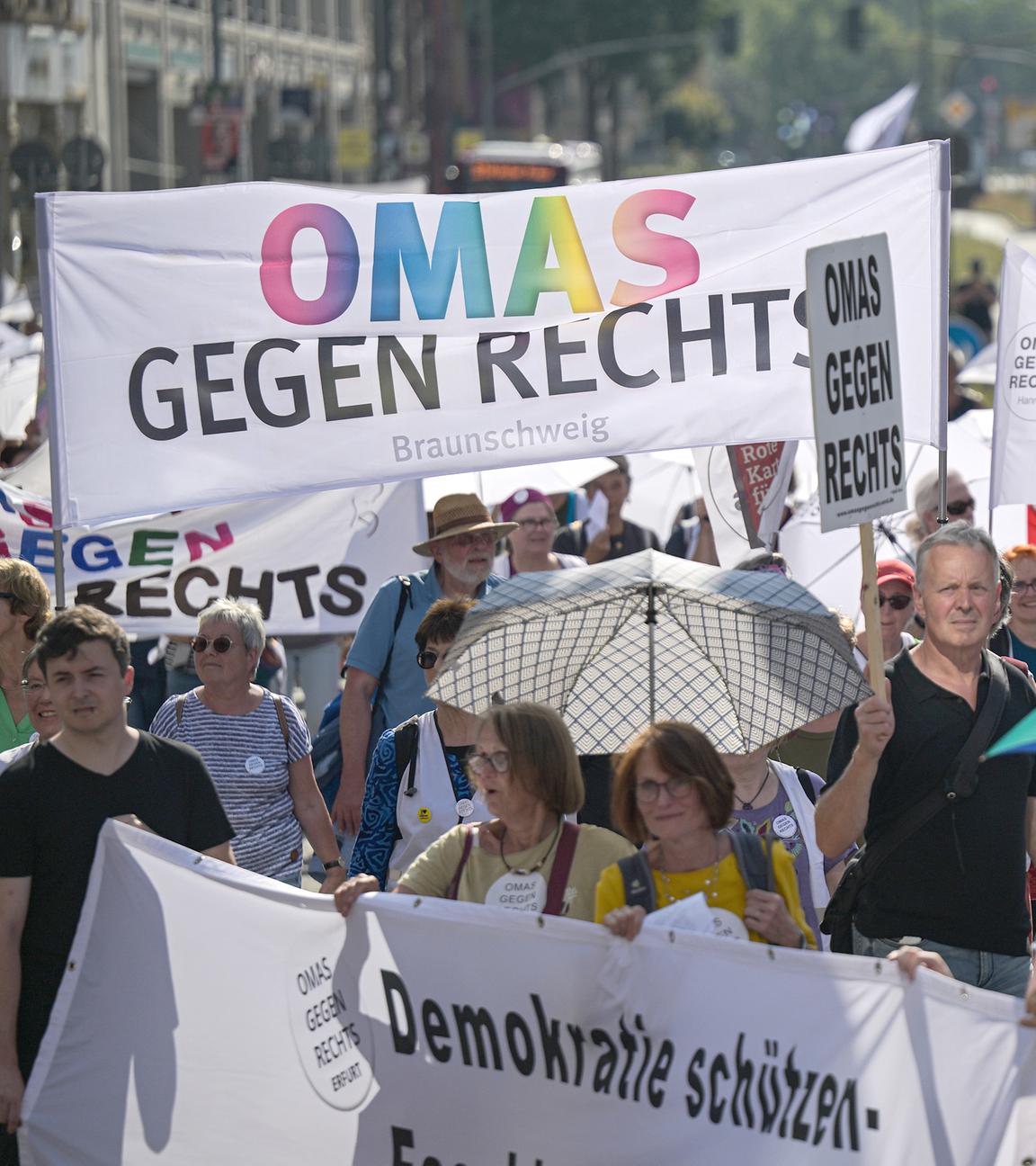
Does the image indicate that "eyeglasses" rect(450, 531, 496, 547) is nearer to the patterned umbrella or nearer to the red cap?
the red cap

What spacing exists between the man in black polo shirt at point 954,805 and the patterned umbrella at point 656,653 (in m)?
0.55

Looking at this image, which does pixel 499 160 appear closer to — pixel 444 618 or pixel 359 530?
pixel 359 530

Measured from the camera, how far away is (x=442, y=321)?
6.70m

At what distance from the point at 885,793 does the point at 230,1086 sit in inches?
61.6

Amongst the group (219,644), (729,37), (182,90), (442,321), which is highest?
(729,37)

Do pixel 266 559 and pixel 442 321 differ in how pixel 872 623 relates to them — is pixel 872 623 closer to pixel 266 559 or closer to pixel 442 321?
pixel 442 321

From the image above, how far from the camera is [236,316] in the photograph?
21.5 ft

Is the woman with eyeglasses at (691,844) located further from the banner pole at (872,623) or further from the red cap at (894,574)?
the red cap at (894,574)

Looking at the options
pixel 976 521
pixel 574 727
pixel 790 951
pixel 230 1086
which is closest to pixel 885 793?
pixel 790 951

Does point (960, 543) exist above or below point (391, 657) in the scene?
above

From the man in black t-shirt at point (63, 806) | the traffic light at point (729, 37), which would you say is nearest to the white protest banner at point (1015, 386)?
the man in black t-shirt at point (63, 806)

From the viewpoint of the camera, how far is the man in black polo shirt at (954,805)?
4.76 m

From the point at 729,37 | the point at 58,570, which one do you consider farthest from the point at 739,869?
the point at 729,37

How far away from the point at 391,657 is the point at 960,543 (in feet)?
8.32
